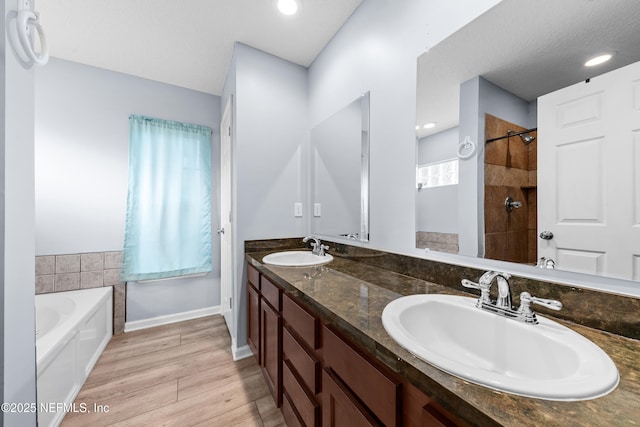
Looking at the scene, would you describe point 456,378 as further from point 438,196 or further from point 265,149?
point 265,149

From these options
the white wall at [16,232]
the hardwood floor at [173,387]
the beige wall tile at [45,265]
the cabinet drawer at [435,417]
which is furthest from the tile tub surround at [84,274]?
the cabinet drawer at [435,417]

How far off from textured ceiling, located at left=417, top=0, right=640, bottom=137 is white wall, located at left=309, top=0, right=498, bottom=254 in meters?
0.09

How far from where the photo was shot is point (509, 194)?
0.88 meters

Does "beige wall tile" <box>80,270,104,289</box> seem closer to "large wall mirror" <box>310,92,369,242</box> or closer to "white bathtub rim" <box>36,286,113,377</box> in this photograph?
"white bathtub rim" <box>36,286,113,377</box>

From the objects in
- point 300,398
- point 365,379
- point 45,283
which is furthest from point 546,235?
point 45,283

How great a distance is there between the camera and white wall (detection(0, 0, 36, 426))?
67 centimetres

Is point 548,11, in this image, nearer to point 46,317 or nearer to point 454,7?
point 454,7

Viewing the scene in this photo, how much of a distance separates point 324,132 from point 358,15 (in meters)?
0.79

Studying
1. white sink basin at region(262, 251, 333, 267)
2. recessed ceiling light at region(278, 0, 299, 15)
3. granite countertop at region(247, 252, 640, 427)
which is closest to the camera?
granite countertop at region(247, 252, 640, 427)

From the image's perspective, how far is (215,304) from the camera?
2.85 metres

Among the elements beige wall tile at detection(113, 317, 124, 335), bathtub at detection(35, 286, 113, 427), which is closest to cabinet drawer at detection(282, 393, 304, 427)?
bathtub at detection(35, 286, 113, 427)

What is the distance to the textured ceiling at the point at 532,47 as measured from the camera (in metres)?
0.67

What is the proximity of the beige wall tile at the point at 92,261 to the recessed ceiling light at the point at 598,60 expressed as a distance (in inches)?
135

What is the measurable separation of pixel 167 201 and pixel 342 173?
6.34ft
